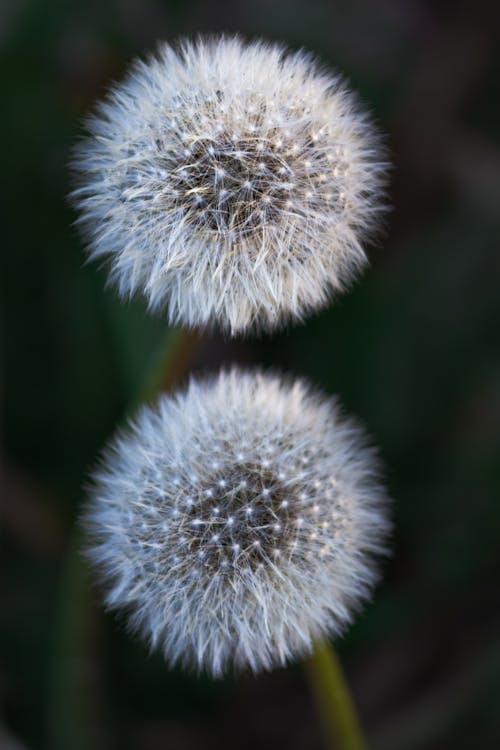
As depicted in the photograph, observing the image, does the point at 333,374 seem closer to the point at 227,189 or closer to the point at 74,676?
the point at 74,676

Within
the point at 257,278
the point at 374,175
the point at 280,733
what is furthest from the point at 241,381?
the point at 280,733

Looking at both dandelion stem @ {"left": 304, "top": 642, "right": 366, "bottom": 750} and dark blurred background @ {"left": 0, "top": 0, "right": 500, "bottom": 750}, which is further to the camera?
dark blurred background @ {"left": 0, "top": 0, "right": 500, "bottom": 750}

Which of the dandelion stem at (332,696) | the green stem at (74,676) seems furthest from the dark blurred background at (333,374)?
the dandelion stem at (332,696)

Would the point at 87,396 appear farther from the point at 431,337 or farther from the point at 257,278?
the point at 257,278

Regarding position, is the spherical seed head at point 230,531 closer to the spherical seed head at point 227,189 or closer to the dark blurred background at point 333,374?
the spherical seed head at point 227,189

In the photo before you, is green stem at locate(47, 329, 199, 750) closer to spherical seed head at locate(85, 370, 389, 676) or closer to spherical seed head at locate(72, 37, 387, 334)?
spherical seed head at locate(85, 370, 389, 676)

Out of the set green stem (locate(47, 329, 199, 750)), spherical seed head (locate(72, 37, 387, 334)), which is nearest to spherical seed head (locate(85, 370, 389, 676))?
spherical seed head (locate(72, 37, 387, 334))
